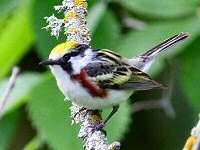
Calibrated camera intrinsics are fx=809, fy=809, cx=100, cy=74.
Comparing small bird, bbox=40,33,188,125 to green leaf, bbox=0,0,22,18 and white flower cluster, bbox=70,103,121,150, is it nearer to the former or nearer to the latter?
white flower cluster, bbox=70,103,121,150

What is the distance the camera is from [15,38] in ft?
9.55

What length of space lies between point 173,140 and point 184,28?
0.94 meters

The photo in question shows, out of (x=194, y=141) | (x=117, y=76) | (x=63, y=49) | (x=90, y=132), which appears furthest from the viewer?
(x=117, y=76)

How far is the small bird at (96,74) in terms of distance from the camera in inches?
88.2

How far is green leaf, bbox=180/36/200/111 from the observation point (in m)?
2.87

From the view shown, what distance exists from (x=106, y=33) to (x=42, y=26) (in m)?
0.23

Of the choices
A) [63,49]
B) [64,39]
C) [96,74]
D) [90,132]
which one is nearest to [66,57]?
[63,49]

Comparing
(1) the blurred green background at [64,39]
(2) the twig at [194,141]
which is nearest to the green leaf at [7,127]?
(1) the blurred green background at [64,39]

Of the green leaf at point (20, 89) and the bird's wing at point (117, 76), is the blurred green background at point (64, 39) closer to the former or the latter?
the green leaf at point (20, 89)

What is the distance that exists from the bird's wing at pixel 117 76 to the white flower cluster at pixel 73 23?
132 mm

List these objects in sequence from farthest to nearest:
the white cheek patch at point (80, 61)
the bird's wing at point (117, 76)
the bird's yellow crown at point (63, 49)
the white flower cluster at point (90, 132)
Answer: the bird's wing at point (117, 76) < the white cheek patch at point (80, 61) < the bird's yellow crown at point (63, 49) < the white flower cluster at point (90, 132)

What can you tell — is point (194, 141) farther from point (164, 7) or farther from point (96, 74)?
point (164, 7)

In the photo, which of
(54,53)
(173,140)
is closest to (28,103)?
(54,53)

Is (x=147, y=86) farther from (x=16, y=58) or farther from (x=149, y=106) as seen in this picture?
(x=149, y=106)
